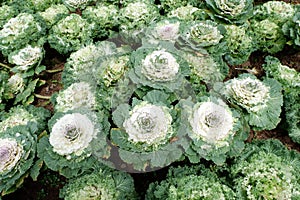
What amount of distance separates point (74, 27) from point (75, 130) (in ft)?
6.56

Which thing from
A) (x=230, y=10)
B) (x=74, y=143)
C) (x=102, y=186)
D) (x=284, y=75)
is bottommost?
(x=102, y=186)

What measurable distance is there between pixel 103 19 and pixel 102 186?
2542 millimetres

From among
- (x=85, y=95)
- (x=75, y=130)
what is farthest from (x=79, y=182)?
(x=85, y=95)

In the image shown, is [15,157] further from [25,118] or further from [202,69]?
[202,69]

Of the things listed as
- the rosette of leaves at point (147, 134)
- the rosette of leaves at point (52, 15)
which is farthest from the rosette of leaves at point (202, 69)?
the rosette of leaves at point (52, 15)

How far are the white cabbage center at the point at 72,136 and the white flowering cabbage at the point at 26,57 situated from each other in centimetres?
163

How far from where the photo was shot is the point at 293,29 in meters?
3.99

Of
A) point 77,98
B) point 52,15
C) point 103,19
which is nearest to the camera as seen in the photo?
point 77,98

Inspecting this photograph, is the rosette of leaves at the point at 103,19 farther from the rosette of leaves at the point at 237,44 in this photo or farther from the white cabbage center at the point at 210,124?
the white cabbage center at the point at 210,124

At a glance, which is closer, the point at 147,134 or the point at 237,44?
the point at 147,134

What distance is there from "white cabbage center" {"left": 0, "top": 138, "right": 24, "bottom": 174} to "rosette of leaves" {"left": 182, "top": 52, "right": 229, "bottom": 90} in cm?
177

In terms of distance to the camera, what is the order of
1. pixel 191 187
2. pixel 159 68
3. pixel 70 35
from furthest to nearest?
pixel 70 35 < pixel 159 68 < pixel 191 187

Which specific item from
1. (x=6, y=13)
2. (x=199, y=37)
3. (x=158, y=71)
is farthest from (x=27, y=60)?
(x=199, y=37)

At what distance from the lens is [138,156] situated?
95.0 inches
